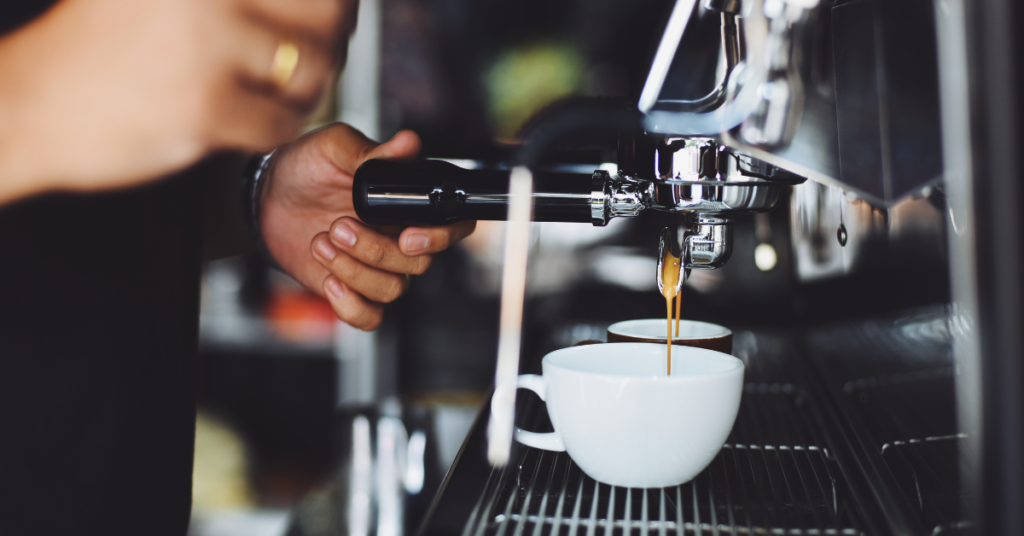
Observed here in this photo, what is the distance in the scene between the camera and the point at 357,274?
683 millimetres

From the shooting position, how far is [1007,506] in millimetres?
229

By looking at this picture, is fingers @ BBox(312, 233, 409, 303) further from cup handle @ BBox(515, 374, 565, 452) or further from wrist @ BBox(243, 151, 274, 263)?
cup handle @ BBox(515, 374, 565, 452)

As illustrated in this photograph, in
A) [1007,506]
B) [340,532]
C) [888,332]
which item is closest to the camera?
[1007,506]

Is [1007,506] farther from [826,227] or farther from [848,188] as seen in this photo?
[826,227]

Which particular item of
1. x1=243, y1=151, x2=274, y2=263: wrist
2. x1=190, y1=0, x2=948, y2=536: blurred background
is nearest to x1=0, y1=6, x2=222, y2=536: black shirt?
x1=243, y1=151, x2=274, y2=263: wrist

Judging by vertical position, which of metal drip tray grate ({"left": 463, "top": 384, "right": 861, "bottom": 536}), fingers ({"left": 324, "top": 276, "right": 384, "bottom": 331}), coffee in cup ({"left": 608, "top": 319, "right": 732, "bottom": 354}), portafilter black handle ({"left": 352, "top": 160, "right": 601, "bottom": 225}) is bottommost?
metal drip tray grate ({"left": 463, "top": 384, "right": 861, "bottom": 536})

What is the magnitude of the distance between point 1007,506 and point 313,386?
66.2 inches

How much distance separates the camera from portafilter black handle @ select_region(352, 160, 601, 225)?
1.63 feet

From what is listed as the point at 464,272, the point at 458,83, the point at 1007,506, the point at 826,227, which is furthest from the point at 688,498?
the point at 458,83

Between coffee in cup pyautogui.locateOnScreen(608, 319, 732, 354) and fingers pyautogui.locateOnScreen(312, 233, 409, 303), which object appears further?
fingers pyautogui.locateOnScreen(312, 233, 409, 303)

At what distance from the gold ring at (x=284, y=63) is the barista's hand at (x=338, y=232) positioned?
Answer: 18cm

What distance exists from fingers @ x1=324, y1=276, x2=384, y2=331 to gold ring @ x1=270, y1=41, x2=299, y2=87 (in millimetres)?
309

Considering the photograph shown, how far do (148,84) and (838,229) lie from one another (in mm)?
526

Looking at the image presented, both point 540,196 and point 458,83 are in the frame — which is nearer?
point 540,196
